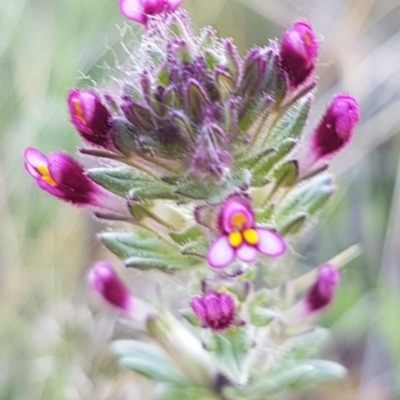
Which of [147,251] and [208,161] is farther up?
[208,161]

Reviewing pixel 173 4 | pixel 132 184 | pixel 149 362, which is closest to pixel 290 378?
pixel 149 362

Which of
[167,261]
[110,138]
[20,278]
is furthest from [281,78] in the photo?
[20,278]

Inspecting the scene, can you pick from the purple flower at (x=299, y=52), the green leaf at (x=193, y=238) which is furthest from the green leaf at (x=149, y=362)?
the purple flower at (x=299, y=52)

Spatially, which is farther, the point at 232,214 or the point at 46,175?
the point at 46,175

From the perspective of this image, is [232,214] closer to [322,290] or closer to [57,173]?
[57,173]

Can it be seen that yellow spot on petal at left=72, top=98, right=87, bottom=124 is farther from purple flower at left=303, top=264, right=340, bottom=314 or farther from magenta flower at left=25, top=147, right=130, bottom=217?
purple flower at left=303, top=264, right=340, bottom=314
